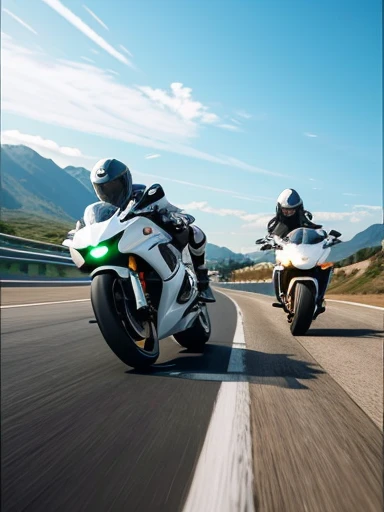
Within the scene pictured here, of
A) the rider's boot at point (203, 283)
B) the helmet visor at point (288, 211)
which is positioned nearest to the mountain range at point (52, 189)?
the helmet visor at point (288, 211)

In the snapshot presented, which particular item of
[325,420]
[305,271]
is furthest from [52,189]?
[325,420]

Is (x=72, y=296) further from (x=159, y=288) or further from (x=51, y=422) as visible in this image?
(x=159, y=288)

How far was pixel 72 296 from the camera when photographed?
1910 millimetres

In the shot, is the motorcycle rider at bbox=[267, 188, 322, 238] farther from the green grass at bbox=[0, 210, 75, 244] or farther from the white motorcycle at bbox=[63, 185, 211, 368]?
the green grass at bbox=[0, 210, 75, 244]

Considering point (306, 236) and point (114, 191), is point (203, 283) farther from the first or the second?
point (114, 191)

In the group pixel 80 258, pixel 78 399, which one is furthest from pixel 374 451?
pixel 80 258

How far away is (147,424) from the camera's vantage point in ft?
6.91

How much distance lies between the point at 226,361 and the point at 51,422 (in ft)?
7.94

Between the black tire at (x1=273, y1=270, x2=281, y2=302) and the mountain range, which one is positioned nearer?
the mountain range

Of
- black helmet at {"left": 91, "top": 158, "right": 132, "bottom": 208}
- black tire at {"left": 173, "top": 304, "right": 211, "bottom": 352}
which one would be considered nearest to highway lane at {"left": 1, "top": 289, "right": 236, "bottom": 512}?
black helmet at {"left": 91, "top": 158, "right": 132, "bottom": 208}

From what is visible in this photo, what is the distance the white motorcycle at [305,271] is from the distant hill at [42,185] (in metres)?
0.96

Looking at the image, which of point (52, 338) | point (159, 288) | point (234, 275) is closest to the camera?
point (52, 338)

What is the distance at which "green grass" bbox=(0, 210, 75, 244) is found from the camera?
1.45 meters

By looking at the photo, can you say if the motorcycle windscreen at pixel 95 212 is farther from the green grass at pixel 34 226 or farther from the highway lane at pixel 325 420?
the highway lane at pixel 325 420
